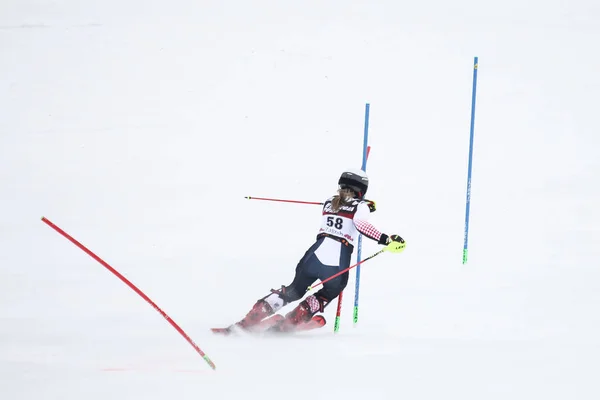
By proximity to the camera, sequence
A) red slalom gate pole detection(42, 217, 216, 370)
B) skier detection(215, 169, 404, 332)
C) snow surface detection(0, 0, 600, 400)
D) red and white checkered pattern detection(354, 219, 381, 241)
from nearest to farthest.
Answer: red slalom gate pole detection(42, 217, 216, 370), snow surface detection(0, 0, 600, 400), red and white checkered pattern detection(354, 219, 381, 241), skier detection(215, 169, 404, 332)

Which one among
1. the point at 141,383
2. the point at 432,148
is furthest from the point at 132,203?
the point at 141,383

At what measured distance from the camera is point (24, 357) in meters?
5.68

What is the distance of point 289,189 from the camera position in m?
14.1

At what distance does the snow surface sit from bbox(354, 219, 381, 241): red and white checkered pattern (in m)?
0.84

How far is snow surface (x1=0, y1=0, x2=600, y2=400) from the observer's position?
5668 mm

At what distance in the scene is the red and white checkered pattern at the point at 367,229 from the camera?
20.9 feet

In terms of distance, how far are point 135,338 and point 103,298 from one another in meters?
1.83

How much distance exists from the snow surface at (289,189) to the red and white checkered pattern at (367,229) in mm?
839

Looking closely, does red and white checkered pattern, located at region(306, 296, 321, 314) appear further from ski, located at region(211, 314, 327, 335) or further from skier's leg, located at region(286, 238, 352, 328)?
ski, located at region(211, 314, 327, 335)

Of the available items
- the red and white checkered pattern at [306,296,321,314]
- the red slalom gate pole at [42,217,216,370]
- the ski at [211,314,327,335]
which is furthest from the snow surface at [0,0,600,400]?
the red slalom gate pole at [42,217,216,370]

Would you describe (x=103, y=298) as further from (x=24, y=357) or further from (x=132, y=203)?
(x=132, y=203)

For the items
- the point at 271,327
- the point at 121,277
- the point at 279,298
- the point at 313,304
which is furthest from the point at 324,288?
the point at 121,277

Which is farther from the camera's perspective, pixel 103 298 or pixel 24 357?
pixel 103 298

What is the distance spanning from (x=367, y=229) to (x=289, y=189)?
25.5 ft
